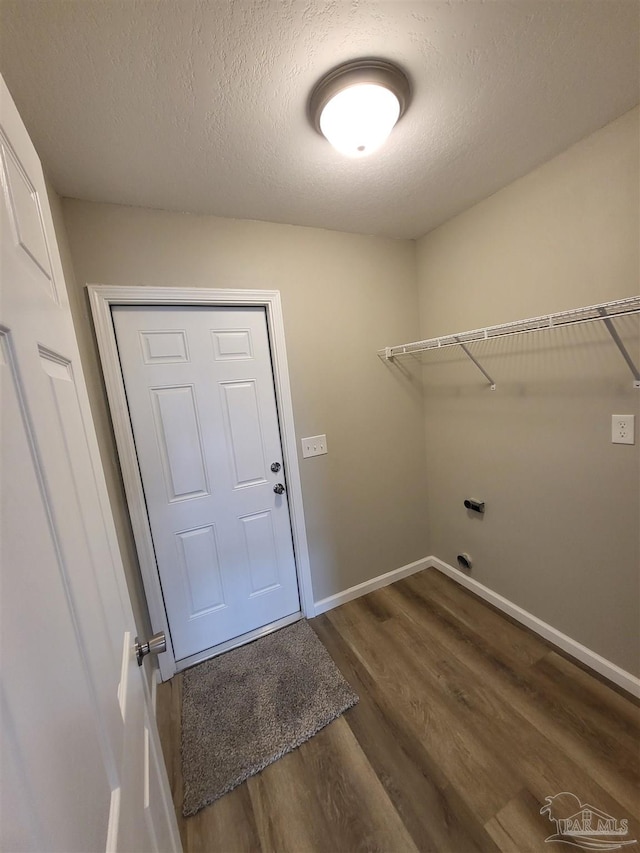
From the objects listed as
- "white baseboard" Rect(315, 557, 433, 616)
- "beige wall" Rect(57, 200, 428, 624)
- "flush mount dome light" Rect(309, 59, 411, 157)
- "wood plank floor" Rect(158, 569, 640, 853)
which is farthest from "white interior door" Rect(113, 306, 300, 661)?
"flush mount dome light" Rect(309, 59, 411, 157)

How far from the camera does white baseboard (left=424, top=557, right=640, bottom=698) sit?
1466mm

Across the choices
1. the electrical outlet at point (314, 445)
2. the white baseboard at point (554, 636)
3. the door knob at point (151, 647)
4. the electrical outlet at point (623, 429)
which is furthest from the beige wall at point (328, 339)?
the electrical outlet at point (623, 429)

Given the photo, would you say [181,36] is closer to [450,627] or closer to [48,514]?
[48,514]

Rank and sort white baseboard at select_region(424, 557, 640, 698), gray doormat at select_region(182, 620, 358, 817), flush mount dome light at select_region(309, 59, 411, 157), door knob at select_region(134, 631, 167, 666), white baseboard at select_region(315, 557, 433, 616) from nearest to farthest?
1. door knob at select_region(134, 631, 167, 666)
2. flush mount dome light at select_region(309, 59, 411, 157)
3. gray doormat at select_region(182, 620, 358, 817)
4. white baseboard at select_region(424, 557, 640, 698)
5. white baseboard at select_region(315, 557, 433, 616)

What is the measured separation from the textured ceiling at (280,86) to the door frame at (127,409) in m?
0.43

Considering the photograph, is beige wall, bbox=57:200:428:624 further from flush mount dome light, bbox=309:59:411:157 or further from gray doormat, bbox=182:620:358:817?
flush mount dome light, bbox=309:59:411:157

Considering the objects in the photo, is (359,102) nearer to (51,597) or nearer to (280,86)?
(280,86)

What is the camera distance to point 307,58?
3.07ft

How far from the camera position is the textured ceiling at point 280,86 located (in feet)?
2.73

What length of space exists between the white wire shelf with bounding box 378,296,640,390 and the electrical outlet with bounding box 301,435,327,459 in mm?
716

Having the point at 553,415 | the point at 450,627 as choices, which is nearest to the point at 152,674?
the point at 450,627

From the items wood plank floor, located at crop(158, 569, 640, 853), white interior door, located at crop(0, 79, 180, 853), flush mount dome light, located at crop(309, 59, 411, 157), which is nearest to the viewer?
white interior door, located at crop(0, 79, 180, 853)

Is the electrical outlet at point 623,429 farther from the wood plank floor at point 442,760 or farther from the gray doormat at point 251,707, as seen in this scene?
the gray doormat at point 251,707

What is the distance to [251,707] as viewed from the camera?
5.03 feet
